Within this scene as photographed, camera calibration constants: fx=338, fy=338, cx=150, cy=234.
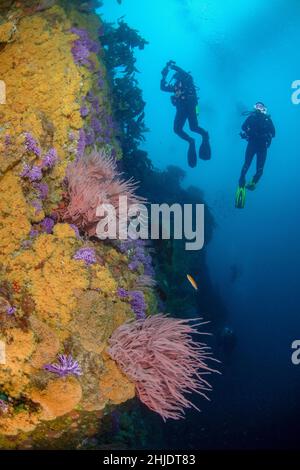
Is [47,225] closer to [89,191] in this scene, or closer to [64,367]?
[89,191]

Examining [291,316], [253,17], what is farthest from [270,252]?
[253,17]

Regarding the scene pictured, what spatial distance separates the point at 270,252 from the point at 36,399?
64.0 metres

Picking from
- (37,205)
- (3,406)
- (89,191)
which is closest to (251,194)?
(89,191)

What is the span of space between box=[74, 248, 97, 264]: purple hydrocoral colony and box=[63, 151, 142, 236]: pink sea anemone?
0.60 meters

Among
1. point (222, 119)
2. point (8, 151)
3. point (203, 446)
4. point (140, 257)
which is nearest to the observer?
point (8, 151)

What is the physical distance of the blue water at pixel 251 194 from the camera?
13.4m

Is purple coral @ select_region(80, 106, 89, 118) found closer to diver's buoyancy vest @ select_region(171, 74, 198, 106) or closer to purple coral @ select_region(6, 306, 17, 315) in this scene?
purple coral @ select_region(6, 306, 17, 315)

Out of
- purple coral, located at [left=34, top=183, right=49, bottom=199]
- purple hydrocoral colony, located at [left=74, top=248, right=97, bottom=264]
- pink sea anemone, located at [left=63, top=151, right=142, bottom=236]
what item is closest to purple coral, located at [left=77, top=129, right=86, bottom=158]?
pink sea anemone, located at [left=63, top=151, right=142, bottom=236]

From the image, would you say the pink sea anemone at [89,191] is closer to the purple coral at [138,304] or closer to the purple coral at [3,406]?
the purple coral at [138,304]

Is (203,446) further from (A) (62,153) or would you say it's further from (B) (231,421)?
(A) (62,153)

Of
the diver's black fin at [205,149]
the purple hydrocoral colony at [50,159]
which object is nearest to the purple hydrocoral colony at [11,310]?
the purple hydrocoral colony at [50,159]

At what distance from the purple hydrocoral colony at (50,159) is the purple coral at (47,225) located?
2.07 feet

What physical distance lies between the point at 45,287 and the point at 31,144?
1588 mm

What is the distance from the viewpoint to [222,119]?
108562 millimetres
